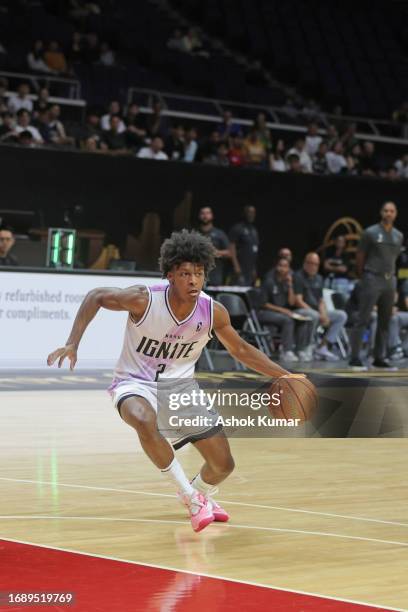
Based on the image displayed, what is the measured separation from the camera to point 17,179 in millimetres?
18422

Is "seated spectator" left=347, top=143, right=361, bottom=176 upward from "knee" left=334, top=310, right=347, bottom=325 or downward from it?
upward

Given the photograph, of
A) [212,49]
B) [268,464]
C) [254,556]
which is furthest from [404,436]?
[212,49]

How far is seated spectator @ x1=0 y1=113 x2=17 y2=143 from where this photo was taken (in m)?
18.0

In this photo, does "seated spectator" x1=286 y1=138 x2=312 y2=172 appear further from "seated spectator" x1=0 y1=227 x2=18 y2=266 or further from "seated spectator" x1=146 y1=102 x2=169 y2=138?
"seated spectator" x1=0 y1=227 x2=18 y2=266

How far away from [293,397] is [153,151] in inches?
528

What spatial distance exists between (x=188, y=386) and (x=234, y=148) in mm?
14026

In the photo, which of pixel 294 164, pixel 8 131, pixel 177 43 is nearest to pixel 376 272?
pixel 294 164

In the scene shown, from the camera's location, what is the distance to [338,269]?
2011cm

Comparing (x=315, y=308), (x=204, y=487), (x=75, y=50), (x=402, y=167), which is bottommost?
→ (x=204, y=487)

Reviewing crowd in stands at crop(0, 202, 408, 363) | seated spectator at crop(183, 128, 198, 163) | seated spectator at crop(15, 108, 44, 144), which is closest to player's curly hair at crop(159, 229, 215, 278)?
crowd in stands at crop(0, 202, 408, 363)

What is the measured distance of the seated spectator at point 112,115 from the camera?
62.6 feet

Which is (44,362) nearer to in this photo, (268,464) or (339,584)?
(268,464)

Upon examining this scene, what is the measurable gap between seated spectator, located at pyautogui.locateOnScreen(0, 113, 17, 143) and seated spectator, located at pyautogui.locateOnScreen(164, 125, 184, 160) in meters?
2.92

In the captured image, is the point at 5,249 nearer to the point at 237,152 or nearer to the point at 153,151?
the point at 153,151
